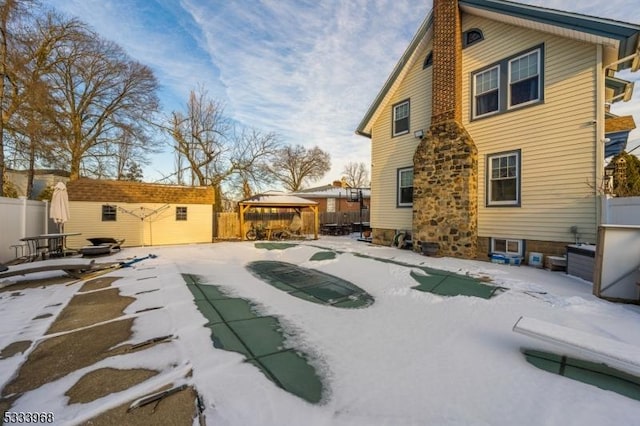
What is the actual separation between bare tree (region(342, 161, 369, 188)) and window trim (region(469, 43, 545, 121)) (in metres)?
39.7

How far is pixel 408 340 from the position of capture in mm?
3229

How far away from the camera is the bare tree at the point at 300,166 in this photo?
36.0 m

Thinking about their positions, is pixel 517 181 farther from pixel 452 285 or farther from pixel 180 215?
pixel 180 215

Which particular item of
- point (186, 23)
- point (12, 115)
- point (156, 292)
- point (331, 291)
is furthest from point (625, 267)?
point (12, 115)

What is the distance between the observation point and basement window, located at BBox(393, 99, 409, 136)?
10773 mm

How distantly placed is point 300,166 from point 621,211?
1315 inches

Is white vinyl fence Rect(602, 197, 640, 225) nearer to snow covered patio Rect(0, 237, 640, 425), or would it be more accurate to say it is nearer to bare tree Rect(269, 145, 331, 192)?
snow covered patio Rect(0, 237, 640, 425)

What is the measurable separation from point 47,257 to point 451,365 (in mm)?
12890

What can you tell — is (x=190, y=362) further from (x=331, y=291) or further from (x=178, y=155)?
(x=178, y=155)

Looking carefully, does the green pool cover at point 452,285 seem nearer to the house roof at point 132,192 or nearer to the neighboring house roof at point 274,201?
the neighboring house roof at point 274,201

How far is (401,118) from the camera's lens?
433 inches

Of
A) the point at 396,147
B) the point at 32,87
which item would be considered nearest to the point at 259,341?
the point at 396,147

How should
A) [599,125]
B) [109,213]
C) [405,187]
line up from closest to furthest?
[599,125]
[405,187]
[109,213]

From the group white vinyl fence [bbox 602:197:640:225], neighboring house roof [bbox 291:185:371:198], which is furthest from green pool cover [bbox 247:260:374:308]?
neighboring house roof [bbox 291:185:371:198]
